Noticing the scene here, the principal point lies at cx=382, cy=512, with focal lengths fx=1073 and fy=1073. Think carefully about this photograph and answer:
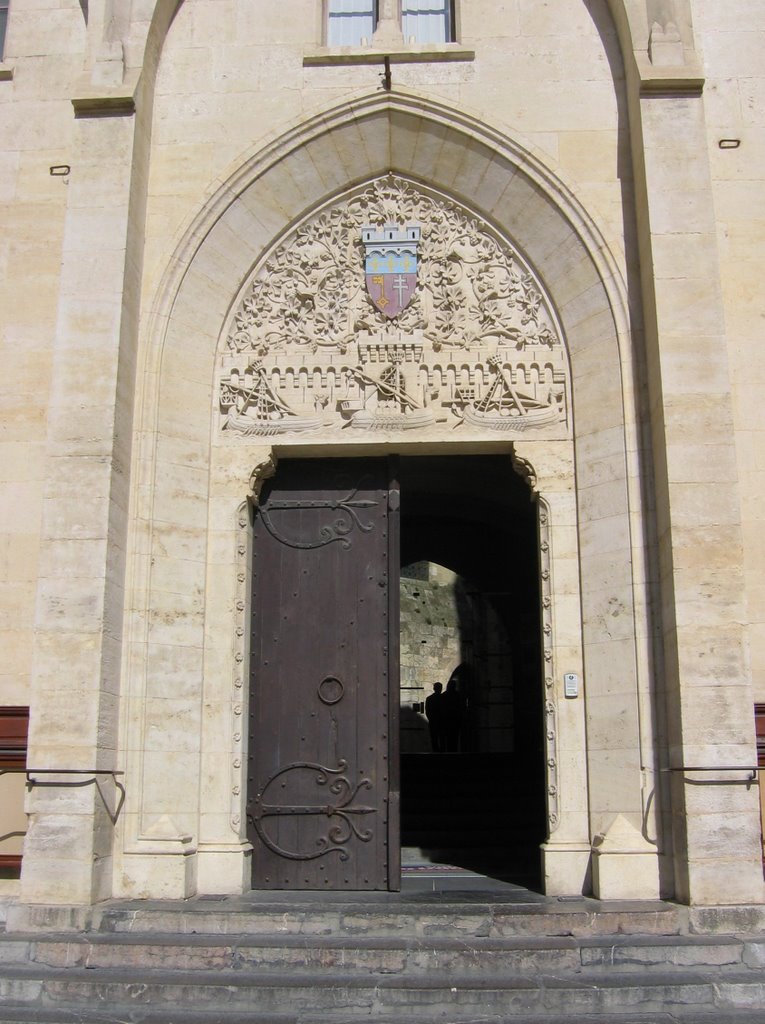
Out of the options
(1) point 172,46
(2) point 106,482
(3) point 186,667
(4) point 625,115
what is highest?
(1) point 172,46

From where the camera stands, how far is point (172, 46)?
350 inches

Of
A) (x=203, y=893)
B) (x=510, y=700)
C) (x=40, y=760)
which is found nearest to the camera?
(x=40, y=760)

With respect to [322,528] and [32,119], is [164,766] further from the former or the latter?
[32,119]

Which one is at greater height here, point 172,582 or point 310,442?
point 310,442

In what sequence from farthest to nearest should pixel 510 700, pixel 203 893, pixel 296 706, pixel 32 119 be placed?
pixel 510 700 < pixel 32 119 < pixel 296 706 < pixel 203 893

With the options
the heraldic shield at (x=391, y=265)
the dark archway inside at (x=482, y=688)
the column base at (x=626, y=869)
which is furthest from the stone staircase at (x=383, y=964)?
the heraldic shield at (x=391, y=265)

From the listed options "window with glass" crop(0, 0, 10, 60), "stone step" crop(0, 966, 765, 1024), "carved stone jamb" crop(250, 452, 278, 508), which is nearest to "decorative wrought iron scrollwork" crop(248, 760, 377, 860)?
"stone step" crop(0, 966, 765, 1024)

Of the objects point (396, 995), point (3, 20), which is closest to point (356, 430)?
point (396, 995)

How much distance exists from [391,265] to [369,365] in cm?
89

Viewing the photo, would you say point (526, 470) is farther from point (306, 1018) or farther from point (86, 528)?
point (306, 1018)

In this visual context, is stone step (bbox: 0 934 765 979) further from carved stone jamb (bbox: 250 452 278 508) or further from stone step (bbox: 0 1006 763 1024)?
carved stone jamb (bbox: 250 452 278 508)

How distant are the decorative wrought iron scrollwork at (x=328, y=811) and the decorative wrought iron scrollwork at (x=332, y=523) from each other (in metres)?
1.71

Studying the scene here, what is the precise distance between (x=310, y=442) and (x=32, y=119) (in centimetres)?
360

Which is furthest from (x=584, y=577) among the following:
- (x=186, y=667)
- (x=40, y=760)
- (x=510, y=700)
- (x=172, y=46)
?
(x=510, y=700)
